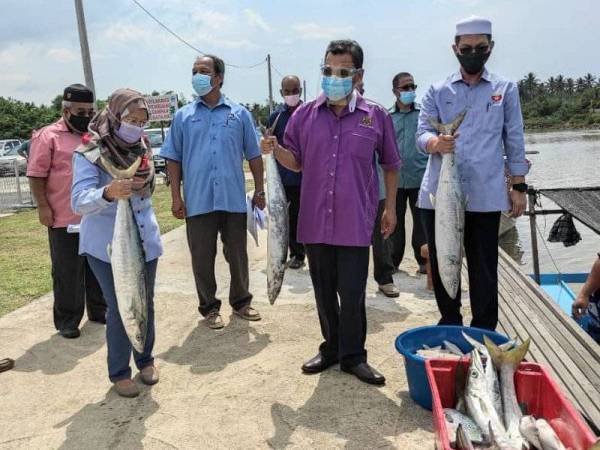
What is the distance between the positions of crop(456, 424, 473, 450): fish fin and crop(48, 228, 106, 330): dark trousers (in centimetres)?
336

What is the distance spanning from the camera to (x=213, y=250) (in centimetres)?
459

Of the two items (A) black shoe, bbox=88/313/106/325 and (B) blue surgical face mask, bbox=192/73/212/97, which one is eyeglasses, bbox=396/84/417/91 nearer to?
(B) blue surgical face mask, bbox=192/73/212/97

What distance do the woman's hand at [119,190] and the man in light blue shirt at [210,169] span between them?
1490 millimetres

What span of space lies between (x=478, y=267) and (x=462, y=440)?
1.69 meters

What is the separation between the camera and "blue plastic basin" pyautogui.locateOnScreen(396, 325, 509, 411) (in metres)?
3.06

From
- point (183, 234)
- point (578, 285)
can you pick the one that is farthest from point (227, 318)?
point (578, 285)

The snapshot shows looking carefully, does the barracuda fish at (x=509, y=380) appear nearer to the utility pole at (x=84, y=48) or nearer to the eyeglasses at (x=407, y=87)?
the eyeglasses at (x=407, y=87)

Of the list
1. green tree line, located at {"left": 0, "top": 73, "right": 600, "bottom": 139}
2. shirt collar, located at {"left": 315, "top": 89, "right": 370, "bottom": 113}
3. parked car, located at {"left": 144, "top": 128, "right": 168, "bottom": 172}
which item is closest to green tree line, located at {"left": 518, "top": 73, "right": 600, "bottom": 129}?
green tree line, located at {"left": 0, "top": 73, "right": 600, "bottom": 139}

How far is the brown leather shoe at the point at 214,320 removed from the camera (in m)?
4.59

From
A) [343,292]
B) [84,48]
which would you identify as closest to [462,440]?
[343,292]

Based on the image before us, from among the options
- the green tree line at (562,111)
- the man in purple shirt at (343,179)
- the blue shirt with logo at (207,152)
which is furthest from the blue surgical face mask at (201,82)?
the green tree line at (562,111)

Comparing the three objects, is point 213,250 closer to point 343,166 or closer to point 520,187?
point 343,166

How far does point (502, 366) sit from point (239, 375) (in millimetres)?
1742

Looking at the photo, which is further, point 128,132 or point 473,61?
point 473,61
